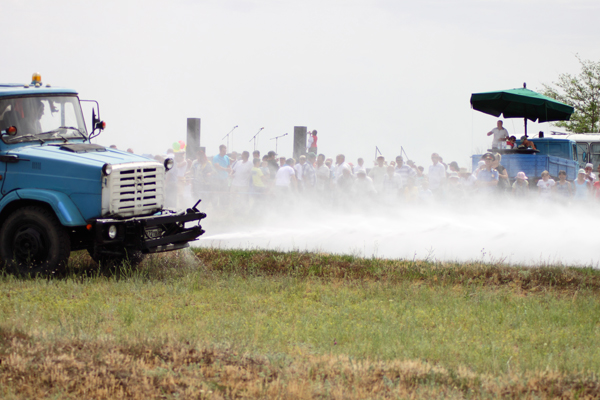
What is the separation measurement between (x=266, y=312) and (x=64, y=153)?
376cm

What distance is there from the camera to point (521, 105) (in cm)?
2045

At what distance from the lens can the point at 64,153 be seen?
31.8 ft

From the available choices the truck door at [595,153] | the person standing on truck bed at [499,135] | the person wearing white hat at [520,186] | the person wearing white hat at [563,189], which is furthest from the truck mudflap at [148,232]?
the truck door at [595,153]

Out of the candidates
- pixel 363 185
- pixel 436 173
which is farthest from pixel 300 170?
pixel 436 173

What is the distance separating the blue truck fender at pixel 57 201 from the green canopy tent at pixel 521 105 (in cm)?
1355

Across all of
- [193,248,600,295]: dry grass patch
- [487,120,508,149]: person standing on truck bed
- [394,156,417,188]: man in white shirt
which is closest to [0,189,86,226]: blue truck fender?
[193,248,600,295]: dry grass patch

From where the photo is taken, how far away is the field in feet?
18.2

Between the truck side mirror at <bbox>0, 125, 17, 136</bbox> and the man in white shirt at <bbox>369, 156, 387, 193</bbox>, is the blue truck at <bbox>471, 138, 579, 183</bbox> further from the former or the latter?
the truck side mirror at <bbox>0, 125, 17, 136</bbox>

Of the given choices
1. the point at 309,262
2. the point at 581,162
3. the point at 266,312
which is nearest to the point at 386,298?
the point at 266,312

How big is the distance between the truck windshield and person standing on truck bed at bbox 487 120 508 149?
12.6 meters

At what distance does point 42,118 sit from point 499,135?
44.0 feet

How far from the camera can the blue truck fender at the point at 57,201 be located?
922 centimetres

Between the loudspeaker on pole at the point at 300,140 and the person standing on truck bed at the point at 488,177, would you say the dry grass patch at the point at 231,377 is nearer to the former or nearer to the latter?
the person standing on truck bed at the point at 488,177

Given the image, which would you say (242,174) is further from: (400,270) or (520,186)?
(400,270)
